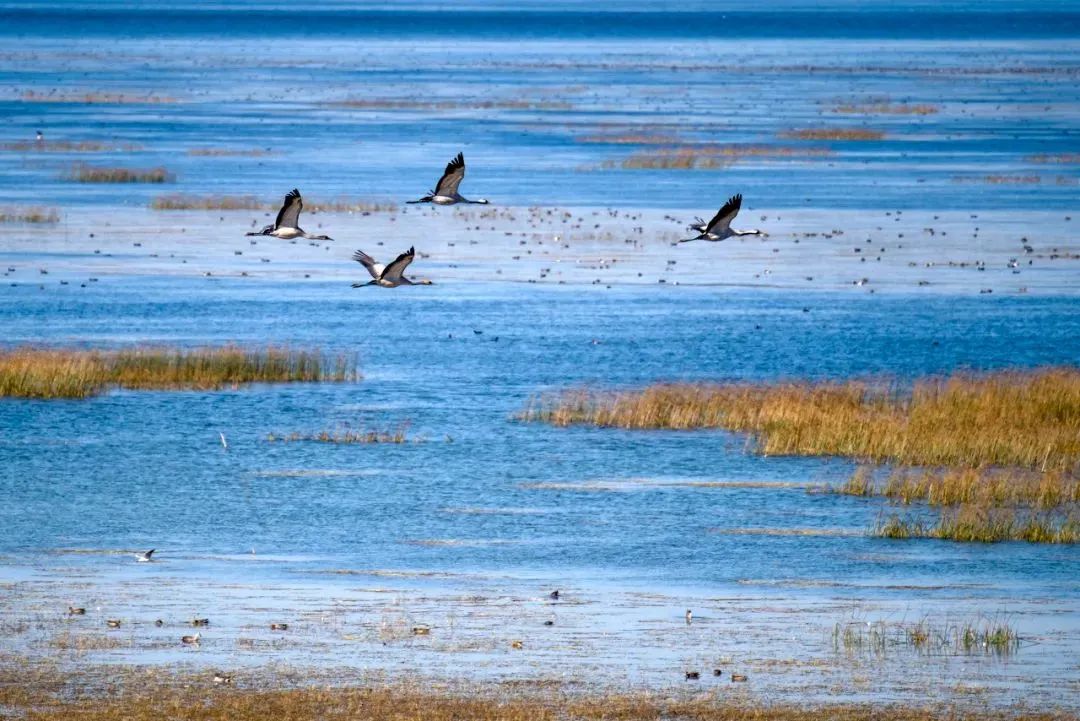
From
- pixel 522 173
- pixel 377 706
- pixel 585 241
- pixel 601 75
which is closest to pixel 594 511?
pixel 377 706

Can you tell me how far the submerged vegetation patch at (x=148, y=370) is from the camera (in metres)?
36.0

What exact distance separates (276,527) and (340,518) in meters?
0.97

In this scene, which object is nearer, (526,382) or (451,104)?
(526,382)

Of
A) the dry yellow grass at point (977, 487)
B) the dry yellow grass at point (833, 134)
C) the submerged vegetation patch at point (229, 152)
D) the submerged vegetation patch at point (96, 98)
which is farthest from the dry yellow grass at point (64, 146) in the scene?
the dry yellow grass at point (977, 487)

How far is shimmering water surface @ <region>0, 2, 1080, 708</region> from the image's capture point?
20.8 meters

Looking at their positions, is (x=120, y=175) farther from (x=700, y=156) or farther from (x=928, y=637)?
(x=928, y=637)

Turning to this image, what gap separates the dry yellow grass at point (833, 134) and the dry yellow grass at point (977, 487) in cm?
6419

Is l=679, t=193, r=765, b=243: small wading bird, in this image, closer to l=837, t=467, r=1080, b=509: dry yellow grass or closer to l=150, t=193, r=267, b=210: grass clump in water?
l=837, t=467, r=1080, b=509: dry yellow grass

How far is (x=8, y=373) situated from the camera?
36094mm

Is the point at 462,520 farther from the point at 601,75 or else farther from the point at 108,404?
the point at 601,75

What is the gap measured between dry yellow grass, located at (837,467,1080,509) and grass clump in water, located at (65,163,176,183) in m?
48.9

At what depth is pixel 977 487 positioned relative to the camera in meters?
28.1

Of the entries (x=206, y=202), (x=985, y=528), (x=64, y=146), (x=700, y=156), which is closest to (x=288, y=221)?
(x=985, y=528)

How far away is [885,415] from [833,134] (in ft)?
203
